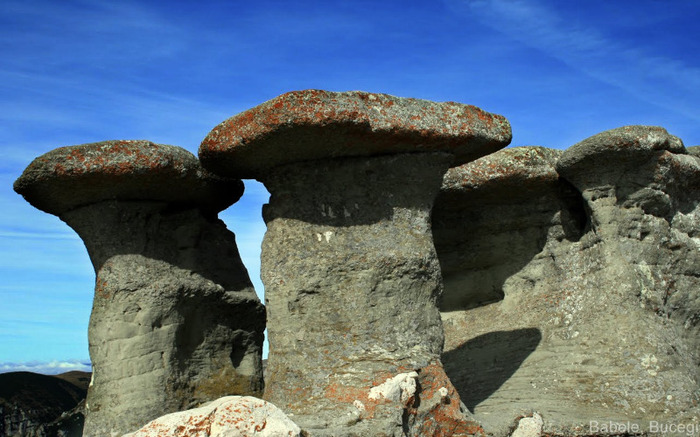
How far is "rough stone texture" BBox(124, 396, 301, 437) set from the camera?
4.45 m

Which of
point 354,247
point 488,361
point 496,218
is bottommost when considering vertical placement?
point 488,361

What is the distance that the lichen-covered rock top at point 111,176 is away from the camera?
239 inches

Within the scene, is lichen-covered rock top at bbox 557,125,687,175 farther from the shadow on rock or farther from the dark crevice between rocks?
the shadow on rock

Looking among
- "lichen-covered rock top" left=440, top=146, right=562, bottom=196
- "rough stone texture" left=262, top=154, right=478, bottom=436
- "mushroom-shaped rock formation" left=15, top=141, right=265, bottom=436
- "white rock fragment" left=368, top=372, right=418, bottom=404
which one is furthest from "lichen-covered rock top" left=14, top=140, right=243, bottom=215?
"white rock fragment" left=368, top=372, right=418, bottom=404

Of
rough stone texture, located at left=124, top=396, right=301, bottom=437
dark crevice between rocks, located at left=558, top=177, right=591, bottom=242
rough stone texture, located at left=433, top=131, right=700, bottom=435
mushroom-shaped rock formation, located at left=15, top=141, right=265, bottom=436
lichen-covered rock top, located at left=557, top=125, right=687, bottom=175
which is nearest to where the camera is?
rough stone texture, located at left=124, top=396, right=301, bottom=437

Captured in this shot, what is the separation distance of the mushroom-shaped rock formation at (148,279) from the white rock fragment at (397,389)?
183cm

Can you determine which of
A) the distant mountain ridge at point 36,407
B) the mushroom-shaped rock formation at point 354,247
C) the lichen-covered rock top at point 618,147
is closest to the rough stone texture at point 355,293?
the mushroom-shaped rock formation at point 354,247

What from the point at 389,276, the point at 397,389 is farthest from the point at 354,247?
the point at 397,389

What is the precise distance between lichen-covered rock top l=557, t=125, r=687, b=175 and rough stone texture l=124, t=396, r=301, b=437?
12.8ft

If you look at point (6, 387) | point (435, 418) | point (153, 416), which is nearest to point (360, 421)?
point (435, 418)

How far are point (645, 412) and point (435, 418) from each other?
2020mm

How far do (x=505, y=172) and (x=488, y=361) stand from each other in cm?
169

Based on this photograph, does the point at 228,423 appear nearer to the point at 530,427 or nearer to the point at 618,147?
the point at 530,427

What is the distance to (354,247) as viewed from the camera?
5.86 metres
